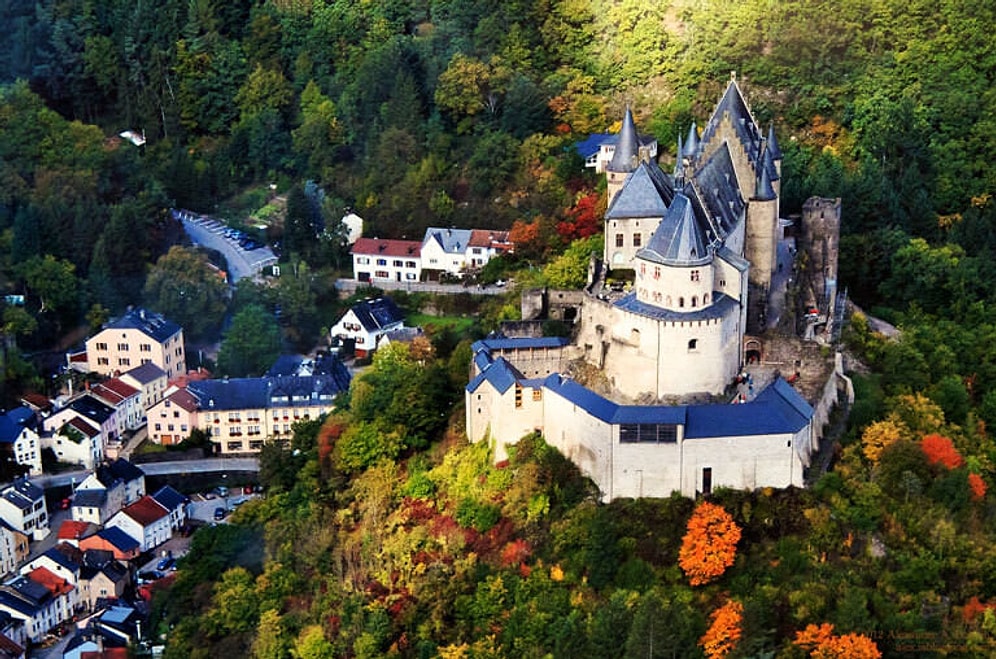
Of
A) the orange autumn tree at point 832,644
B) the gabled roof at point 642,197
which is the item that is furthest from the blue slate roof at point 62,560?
the orange autumn tree at point 832,644

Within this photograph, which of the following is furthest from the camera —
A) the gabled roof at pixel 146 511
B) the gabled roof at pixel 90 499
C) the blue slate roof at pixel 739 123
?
the gabled roof at pixel 90 499

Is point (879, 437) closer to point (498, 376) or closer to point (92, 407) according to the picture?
point (498, 376)

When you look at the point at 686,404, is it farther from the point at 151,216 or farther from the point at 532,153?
the point at 151,216

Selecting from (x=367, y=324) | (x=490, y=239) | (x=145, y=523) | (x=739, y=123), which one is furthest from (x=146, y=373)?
(x=739, y=123)

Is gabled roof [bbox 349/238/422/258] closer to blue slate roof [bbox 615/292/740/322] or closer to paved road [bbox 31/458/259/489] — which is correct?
paved road [bbox 31/458/259/489]

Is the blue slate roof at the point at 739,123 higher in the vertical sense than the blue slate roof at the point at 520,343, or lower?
higher

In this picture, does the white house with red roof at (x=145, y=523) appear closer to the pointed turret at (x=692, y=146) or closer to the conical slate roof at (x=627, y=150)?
the conical slate roof at (x=627, y=150)

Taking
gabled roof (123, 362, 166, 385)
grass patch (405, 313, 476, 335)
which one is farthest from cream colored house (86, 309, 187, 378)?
grass patch (405, 313, 476, 335)
